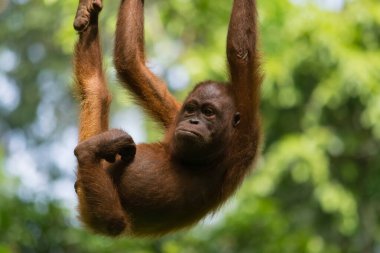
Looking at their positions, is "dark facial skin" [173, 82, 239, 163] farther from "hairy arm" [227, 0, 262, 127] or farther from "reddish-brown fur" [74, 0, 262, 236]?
"hairy arm" [227, 0, 262, 127]

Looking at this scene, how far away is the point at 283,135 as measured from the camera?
14.8 m

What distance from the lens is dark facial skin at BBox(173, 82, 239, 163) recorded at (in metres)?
6.05

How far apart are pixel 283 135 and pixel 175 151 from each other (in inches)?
349

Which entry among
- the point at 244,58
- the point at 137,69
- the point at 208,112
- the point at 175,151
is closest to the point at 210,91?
the point at 208,112

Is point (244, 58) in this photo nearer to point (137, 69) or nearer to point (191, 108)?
point (191, 108)

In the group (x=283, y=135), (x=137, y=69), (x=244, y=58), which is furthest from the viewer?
(x=283, y=135)

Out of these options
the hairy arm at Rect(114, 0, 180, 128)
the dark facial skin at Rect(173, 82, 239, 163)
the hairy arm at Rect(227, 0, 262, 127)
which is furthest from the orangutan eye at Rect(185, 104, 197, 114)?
the hairy arm at Rect(114, 0, 180, 128)

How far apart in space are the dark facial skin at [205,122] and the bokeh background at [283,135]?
70 cm

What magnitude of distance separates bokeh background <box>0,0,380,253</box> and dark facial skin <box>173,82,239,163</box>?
0.70 meters

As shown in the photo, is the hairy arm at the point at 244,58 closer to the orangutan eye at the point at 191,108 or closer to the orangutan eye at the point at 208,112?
the orangutan eye at the point at 208,112

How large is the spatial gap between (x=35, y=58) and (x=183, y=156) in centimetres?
1697

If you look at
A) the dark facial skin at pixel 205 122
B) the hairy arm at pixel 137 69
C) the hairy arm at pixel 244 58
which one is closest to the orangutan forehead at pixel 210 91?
the dark facial skin at pixel 205 122

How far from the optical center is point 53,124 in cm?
2300

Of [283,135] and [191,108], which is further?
[283,135]
